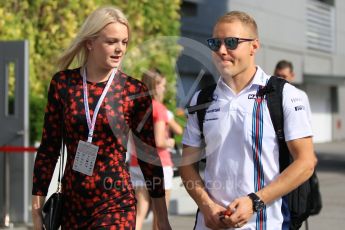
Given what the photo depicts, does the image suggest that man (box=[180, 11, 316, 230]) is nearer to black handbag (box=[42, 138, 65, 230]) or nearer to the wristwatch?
the wristwatch

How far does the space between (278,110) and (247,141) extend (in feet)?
0.64

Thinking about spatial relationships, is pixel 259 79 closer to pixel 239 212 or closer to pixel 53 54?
pixel 239 212

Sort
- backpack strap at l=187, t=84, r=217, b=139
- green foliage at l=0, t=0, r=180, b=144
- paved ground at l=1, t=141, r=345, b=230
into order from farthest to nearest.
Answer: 1. green foliage at l=0, t=0, r=180, b=144
2. paved ground at l=1, t=141, r=345, b=230
3. backpack strap at l=187, t=84, r=217, b=139

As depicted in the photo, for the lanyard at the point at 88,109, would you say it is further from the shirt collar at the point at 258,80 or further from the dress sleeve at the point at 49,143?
the shirt collar at the point at 258,80

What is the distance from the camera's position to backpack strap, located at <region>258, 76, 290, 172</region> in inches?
145

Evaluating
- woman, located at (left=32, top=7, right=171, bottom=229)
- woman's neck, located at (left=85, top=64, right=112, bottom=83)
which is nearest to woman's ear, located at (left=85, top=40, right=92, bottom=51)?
woman, located at (left=32, top=7, right=171, bottom=229)

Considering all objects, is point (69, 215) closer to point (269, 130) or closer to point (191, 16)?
point (269, 130)

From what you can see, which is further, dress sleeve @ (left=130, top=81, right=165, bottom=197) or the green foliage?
the green foliage

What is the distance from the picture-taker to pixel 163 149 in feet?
26.1

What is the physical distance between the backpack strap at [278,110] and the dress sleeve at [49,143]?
1.19 metres

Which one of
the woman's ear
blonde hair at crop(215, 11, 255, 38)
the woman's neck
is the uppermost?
blonde hair at crop(215, 11, 255, 38)

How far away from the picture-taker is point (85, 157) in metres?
4.11

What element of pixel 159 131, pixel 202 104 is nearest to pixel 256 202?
pixel 202 104

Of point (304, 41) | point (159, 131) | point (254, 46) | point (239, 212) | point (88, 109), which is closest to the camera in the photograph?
point (239, 212)
